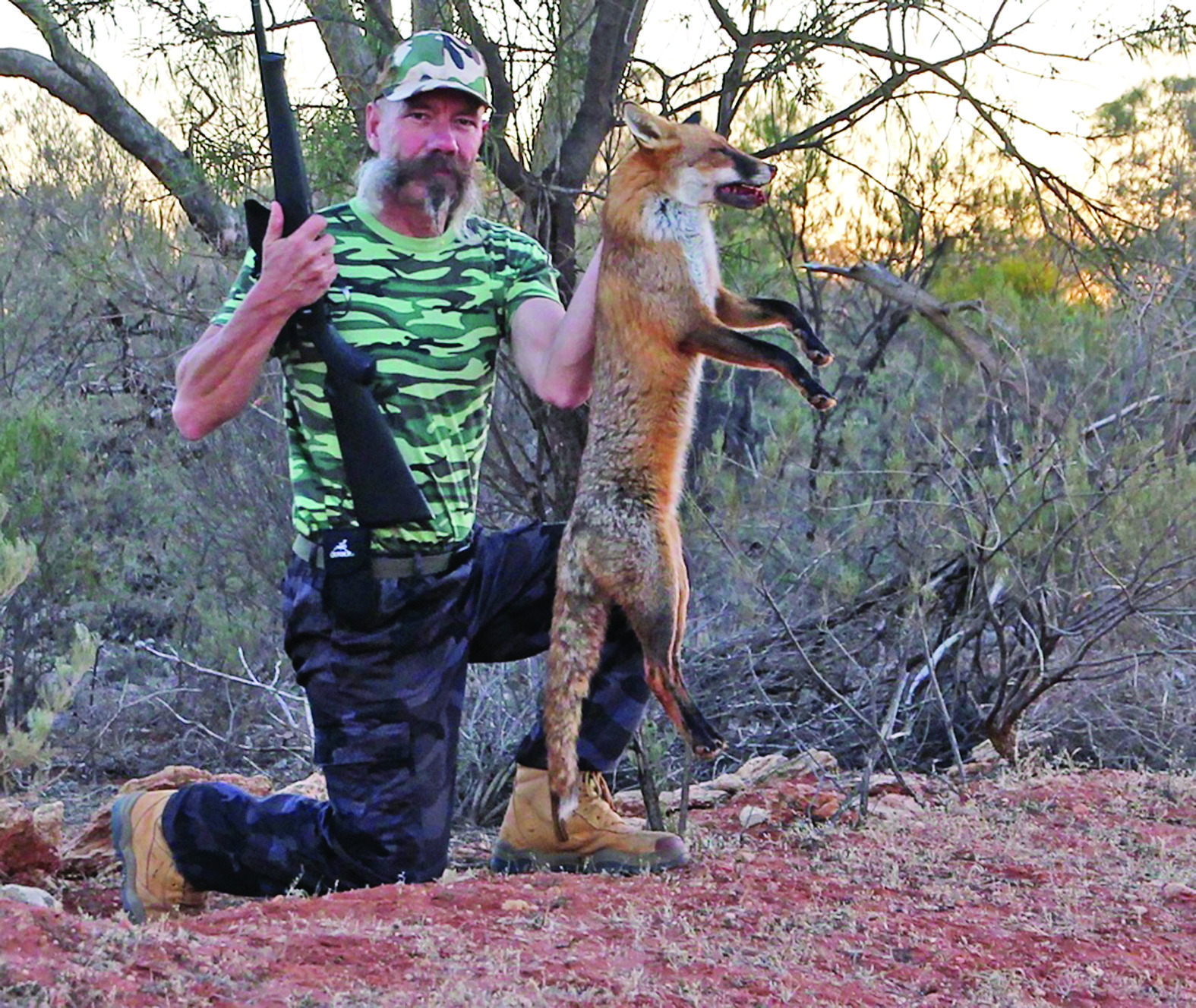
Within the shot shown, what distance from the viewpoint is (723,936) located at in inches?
135

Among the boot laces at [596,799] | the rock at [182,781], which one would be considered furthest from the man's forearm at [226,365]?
the rock at [182,781]

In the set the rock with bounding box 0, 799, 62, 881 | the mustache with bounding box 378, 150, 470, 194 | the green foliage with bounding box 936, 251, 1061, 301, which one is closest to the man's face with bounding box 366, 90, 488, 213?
the mustache with bounding box 378, 150, 470, 194

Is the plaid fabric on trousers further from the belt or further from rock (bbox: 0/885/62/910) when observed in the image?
rock (bbox: 0/885/62/910)

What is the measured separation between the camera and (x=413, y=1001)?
2.80 meters

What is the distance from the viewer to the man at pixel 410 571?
4.04 meters

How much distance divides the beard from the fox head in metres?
0.50

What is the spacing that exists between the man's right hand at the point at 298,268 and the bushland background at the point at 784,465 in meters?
0.97

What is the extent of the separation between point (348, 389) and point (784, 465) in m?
4.33

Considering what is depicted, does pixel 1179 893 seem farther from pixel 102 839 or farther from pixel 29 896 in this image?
pixel 102 839

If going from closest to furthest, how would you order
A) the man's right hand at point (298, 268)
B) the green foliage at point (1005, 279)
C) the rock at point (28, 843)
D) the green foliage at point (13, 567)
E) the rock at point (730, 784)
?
the man's right hand at point (298, 268), the green foliage at point (13, 567), the rock at point (28, 843), the rock at point (730, 784), the green foliage at point (1005, 279)

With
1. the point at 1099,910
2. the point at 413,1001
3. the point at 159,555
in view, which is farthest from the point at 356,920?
the point at 159,555

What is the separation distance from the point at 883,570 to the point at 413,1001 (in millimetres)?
5482

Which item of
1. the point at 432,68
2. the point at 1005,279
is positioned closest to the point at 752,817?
the point at 432,68

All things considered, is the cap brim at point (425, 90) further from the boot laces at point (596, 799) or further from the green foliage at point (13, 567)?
the boot laces at point (596, 799)
